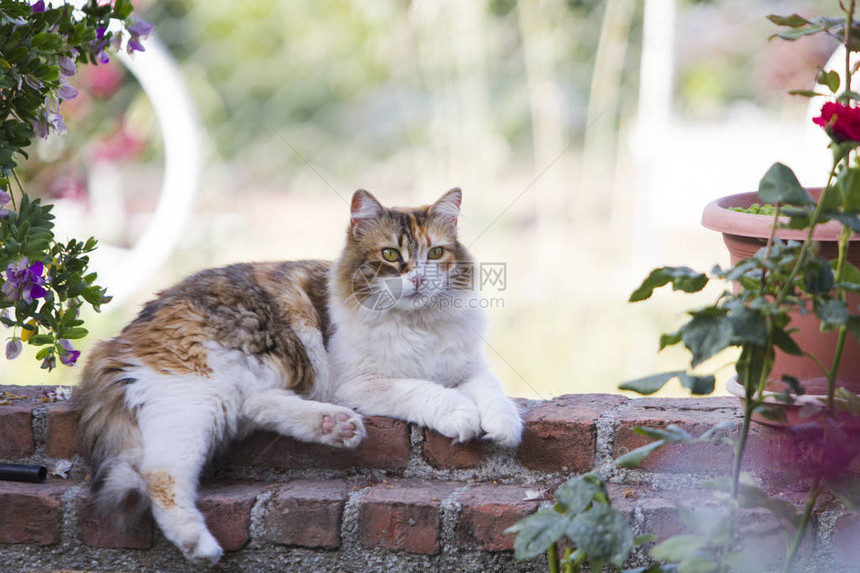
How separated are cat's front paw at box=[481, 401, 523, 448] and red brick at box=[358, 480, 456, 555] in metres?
0.17

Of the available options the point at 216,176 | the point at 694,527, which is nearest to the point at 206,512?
the point at 694,527

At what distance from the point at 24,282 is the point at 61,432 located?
427 millimetres

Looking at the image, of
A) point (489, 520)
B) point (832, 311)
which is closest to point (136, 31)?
point (489, 520)

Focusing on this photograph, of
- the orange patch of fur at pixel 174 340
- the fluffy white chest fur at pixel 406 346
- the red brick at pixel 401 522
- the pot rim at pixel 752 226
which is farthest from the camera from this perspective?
the fluffy white chest fur at pixel 406 346

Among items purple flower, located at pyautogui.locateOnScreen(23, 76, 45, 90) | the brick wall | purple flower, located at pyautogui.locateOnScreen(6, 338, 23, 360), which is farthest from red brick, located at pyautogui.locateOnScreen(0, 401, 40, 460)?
purple flower, located at pyautogui.locateOnScreen(23, 76, 45, 90)

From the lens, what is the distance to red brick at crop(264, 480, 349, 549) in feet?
5.32

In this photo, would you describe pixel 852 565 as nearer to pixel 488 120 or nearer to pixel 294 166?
pixel 488 120

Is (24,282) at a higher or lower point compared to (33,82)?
lower

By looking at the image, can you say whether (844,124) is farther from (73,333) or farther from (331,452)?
(73,333)

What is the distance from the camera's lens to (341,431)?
1.74 metres

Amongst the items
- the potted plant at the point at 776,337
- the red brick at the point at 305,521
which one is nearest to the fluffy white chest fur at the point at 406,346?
the red brick at the point at 305,521

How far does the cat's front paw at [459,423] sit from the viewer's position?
172 centimetres

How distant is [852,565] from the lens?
4.91 feet

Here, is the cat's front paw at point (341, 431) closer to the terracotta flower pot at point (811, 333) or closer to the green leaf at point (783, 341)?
the terracotta flower pot at point (811, 333)
